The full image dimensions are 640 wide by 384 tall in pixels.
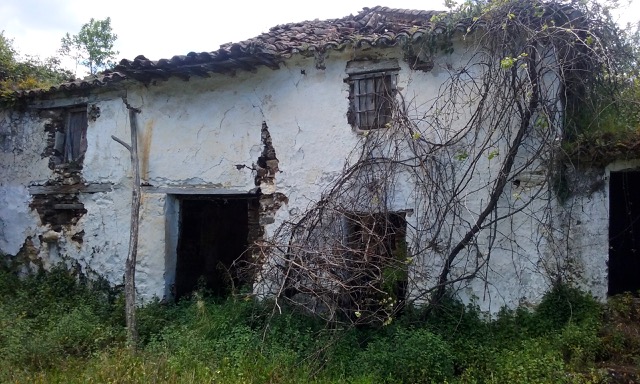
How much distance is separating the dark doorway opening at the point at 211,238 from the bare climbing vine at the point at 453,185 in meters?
1.61

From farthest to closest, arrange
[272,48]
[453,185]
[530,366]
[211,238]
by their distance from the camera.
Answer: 1. [211,238]
2. [272,48]
3. [453,185]
4. [530,366]

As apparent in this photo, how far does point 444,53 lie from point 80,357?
579 centimetres

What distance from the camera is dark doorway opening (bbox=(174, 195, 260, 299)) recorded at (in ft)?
28.5

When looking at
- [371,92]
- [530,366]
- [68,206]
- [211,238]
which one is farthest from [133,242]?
[530,366]

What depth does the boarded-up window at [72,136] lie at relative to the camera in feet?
31.2

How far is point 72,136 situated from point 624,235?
29.5ft

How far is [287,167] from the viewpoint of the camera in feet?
25.7

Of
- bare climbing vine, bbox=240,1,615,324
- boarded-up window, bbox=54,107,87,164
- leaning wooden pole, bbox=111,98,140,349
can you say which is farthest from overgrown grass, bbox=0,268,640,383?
boarded-up window, bbox=54,107,87,164

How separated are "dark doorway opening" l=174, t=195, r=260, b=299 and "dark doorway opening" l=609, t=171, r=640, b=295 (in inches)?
200

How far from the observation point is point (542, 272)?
6.52m

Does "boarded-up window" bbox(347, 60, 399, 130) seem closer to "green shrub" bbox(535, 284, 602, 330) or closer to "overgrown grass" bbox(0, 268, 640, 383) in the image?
"overgrown grass" bbox(0, 268, 640, 383)

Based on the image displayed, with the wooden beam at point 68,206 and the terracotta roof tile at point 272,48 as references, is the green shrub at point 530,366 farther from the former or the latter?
the wooden beam at point 68,206

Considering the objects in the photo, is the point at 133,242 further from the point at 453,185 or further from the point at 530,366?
the point at 530,366

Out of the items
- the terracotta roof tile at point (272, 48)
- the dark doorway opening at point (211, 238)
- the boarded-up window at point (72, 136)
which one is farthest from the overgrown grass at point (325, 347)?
the terracotta roof tile at point (272, 48)
